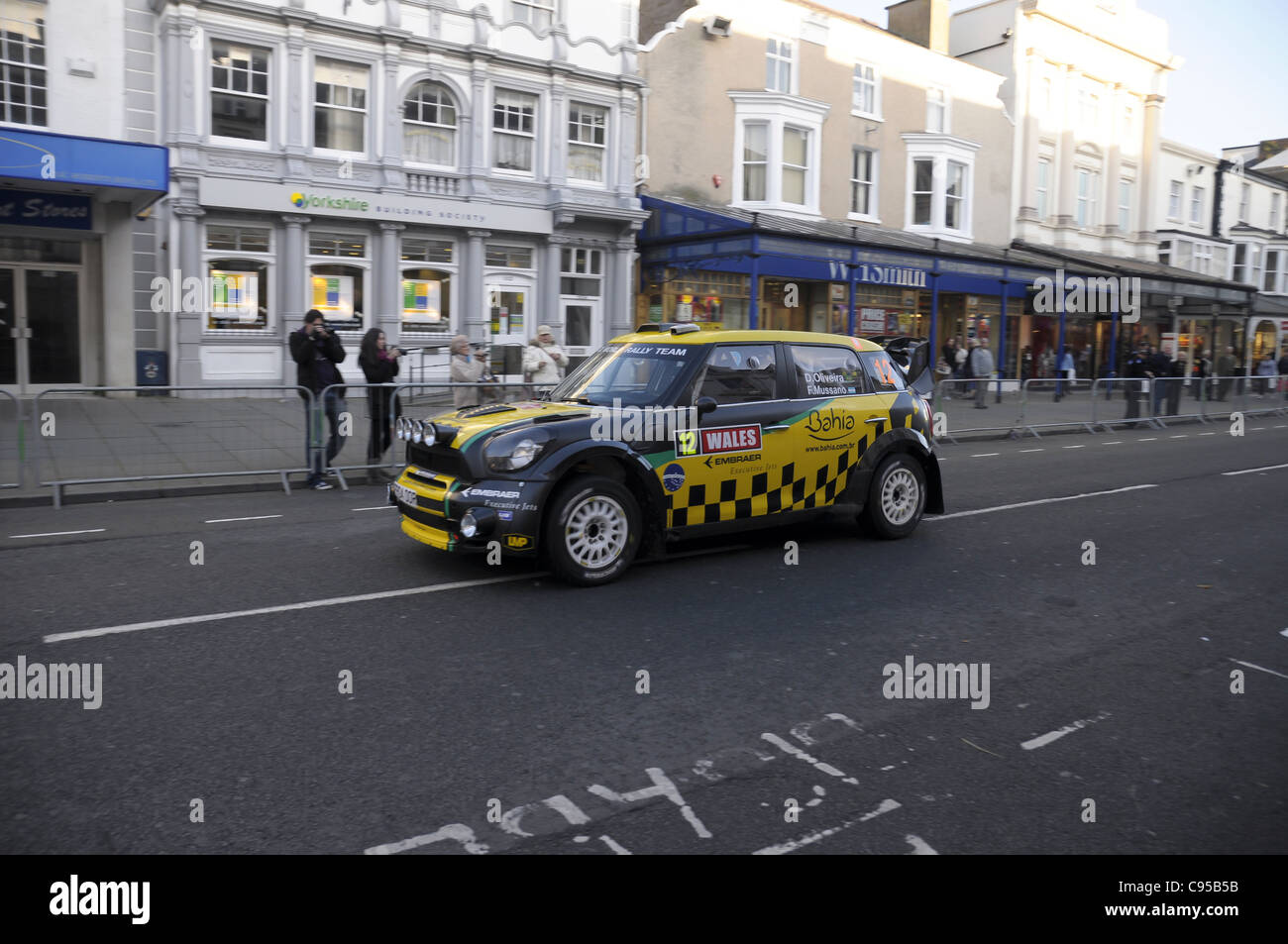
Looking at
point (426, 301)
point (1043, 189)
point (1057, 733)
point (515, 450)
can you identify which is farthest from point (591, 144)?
point (1057, 733)

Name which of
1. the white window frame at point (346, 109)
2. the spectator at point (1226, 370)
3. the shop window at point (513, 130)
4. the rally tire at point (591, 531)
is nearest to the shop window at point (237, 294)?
the white window frame at point (346, 109)

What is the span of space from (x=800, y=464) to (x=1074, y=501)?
4.98m

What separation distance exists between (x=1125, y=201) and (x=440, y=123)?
30.6 meters

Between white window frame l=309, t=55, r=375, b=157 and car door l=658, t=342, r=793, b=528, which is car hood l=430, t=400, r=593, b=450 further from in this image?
white window frame l=309, t=55, r=375, b=157

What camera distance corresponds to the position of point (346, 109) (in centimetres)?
2039

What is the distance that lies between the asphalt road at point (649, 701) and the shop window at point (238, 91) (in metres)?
13.0

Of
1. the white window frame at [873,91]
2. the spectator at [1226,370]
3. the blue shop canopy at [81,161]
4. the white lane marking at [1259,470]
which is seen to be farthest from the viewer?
the white window frame at [873,91]

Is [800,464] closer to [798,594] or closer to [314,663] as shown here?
[798,594]

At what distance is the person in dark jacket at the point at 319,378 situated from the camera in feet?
37.9

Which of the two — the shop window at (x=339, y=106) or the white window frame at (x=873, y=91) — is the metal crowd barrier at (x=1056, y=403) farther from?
the shop window at (x=339, y=106)

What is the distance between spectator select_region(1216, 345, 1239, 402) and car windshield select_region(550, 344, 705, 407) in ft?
70.5

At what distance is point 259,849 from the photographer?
3.27 meters

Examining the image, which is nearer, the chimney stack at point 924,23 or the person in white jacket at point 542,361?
the person in white jacket at point 542,361
